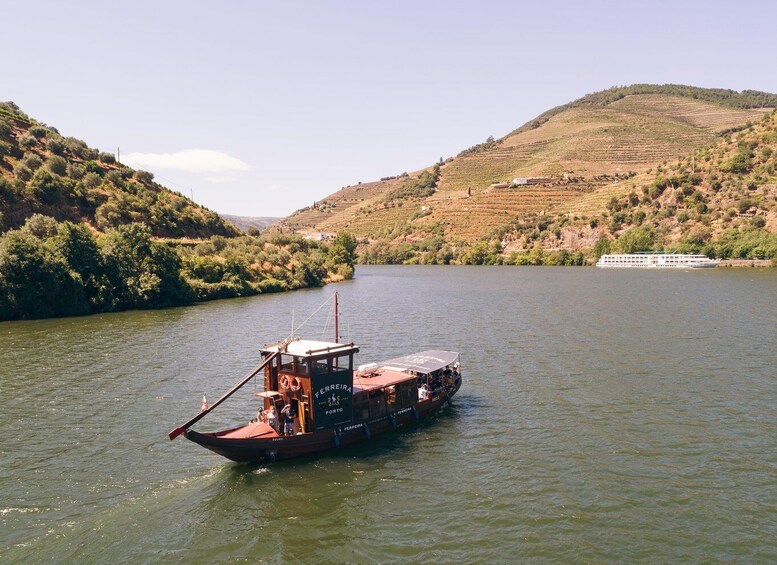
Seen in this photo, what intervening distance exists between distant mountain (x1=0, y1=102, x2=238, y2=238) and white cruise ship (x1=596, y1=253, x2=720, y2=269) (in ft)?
396

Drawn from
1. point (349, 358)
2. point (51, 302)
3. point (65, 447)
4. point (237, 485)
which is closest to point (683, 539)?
point (349, 358)

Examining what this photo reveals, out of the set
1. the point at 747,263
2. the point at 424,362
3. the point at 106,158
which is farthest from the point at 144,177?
the point at 747,263

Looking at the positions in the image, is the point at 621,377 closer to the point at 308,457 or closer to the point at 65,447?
the point at 308,457

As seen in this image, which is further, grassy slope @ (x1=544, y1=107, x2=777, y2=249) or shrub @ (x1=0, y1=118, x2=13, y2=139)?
grassy slope @ (x1=544, y1=107, x2=777, y2=249)

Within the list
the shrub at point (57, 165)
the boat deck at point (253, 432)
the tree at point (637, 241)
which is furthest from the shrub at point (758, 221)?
the shrub at point (57, 165)

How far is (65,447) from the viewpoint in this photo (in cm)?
2878

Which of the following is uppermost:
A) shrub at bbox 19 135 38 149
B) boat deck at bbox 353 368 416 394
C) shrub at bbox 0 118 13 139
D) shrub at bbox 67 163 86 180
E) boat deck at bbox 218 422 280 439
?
shrub at bbox 0 118 13 139

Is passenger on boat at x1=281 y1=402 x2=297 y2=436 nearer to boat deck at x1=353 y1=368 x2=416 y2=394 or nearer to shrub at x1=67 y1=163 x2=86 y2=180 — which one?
boat deck at x1=353 y1=368 x2=416 y2=394

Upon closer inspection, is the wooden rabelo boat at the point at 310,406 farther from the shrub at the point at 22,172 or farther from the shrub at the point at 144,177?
the shrub at the point at 144,177

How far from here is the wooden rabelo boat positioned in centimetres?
2669

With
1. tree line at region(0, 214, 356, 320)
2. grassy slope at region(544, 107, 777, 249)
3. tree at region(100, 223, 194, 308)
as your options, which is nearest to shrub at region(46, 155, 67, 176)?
tree line at region(0, 214, 356, 320)

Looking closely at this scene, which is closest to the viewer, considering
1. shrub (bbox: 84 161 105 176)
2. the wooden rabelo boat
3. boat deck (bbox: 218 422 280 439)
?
the wooden rabelo boat

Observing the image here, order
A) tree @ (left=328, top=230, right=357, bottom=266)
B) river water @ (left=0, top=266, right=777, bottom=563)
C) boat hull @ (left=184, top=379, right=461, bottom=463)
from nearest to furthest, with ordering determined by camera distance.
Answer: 1. river water @ (left=0, top=266, right=777, bottom=563)
2. boat hull @ (left=184, top=379, right=461, bottom=463)
3. tree @ (left=328, top=230, right=357, bottom=266)

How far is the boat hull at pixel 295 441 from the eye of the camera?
25.6 meters
